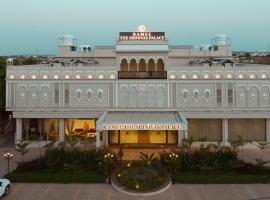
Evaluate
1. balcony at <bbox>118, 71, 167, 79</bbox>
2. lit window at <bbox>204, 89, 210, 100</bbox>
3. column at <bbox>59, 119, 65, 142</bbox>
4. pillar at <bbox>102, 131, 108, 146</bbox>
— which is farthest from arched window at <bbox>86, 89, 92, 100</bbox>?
lit window at <bbox>204, 89, 210, 100</bbox>

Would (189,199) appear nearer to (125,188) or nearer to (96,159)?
(125,188)

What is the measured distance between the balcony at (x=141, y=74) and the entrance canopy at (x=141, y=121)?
465 cm

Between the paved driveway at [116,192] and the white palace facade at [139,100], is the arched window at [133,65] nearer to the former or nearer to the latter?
the white palace facade at [139,100]

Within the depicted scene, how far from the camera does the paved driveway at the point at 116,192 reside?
1245 inches

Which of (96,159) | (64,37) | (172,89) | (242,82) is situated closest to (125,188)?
(96,159)

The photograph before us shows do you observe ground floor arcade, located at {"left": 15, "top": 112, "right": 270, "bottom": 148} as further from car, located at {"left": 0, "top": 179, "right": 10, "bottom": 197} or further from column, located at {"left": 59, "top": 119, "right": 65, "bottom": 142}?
car, located at {"left": 0, "top": 179, "right": 10, "bottom": 197}

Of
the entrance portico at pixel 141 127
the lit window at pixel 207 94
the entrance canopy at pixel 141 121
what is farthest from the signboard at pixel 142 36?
the entrance canopy at pixel 141 121

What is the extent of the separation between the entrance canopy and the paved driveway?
30.3 feet

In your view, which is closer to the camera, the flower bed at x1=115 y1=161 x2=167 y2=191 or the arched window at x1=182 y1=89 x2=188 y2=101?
the flower bed at x1=115 y1=161 x2=167 y2=191

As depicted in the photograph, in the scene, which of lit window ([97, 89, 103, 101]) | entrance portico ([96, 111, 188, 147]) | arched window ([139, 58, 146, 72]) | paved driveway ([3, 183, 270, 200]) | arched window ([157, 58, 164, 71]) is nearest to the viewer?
paved driveway ([3, 183, 270, 200])

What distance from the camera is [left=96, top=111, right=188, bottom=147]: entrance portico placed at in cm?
4319

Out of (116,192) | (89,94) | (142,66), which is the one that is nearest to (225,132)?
(142,66)

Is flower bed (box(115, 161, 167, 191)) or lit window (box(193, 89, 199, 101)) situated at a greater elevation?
lit window (box(193, 89, 199, 101))

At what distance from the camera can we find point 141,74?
5084 centimetres
